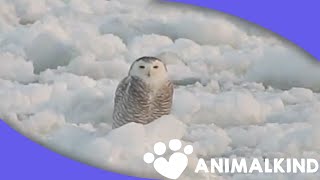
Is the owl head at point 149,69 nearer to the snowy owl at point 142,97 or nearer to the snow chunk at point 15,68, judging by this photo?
the snowy owl at point 142,97

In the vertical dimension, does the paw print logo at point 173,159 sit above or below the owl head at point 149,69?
below

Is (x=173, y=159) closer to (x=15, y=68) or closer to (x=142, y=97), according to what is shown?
(x=142, y=97)

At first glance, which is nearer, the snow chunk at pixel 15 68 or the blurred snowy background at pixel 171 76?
the blurred snowy background at pixel 171 76

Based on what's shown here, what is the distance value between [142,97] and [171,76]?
0.39ft

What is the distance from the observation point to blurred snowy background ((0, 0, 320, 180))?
2096 mm

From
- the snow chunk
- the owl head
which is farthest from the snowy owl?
the snow chunk

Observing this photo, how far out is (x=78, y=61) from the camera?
86.0 inches

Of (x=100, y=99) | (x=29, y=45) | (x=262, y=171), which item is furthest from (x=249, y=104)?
(x=29, y=45)

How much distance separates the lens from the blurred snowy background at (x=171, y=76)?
210cm

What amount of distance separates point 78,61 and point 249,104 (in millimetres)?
536

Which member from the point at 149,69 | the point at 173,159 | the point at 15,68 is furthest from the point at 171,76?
the point at 15,68

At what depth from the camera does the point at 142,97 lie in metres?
2.12

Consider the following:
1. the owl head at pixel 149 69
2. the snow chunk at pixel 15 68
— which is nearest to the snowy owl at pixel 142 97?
the owl head at pixel 149 69

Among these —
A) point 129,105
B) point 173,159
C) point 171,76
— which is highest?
point 171,76
